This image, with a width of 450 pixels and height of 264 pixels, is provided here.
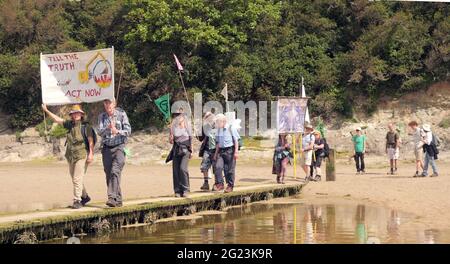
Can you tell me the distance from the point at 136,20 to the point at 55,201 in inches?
1071

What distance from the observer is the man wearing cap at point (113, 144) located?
1444 centimetres

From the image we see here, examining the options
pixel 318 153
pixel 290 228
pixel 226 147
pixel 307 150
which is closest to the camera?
pixel 290 228

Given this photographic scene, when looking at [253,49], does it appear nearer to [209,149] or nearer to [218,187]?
[209,149]

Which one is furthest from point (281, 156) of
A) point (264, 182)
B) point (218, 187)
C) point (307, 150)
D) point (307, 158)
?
point (218, 187)

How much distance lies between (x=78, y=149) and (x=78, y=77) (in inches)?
82.1

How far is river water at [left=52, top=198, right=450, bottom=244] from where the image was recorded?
1232 centimetres

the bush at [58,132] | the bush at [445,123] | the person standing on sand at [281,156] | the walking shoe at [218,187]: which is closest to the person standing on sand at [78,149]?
the walking shoe at [218,187]

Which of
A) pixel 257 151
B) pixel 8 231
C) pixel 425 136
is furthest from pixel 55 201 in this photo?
pixel 257 151

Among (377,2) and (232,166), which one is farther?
(377,2)

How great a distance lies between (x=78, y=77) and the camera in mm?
15953

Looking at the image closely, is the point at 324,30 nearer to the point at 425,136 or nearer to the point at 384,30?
the point at 384,30

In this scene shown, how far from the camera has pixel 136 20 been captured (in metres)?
44.3

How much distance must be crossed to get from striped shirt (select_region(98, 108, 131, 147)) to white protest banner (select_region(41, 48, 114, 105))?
1003 mm

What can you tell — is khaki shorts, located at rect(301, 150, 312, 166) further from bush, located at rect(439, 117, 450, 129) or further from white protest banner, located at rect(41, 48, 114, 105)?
bush, located at rect(439, 117, 450, 129)
